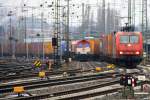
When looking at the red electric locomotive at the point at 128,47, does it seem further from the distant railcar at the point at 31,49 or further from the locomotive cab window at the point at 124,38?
the distant railcar at the point at 31,49

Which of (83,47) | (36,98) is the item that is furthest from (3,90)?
(83,47)

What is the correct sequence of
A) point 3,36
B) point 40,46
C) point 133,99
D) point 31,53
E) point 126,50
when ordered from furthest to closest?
point 3,36
point 31,53
point 40,46
point 126,50
point 133,99

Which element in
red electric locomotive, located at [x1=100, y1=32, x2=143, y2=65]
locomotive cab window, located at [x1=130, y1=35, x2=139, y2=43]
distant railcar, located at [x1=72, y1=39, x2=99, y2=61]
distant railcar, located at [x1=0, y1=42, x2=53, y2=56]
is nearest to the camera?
red electric locomotive, located at [x1=100, y1=32, x2=143, y2=65]

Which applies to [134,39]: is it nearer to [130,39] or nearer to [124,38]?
[130,39]

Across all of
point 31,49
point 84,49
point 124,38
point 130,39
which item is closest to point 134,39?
point 130,39

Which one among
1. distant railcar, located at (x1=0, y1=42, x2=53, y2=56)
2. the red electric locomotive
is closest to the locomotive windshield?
the red electric locomotive

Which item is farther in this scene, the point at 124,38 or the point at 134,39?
the point at 124,38

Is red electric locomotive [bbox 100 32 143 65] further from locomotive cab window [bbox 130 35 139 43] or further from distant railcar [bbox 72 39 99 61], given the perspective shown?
distant railcar [bbox 72 39 99 61]

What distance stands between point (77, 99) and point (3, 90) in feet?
12.7

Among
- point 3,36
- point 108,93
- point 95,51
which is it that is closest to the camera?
point 108,93

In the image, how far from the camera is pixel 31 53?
7331cm

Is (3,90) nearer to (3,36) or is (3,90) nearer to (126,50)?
(126,50)

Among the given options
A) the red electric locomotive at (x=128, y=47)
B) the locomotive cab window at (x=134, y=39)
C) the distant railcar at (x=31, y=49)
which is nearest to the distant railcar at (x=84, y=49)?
the distant railcar at (x=31, y=49)

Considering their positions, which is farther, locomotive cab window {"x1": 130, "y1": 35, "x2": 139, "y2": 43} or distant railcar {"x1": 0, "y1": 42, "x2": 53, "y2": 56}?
distant railcar {"x1": 0, "y1": 42, "x2": 53, "y2": 56}
